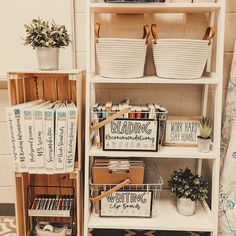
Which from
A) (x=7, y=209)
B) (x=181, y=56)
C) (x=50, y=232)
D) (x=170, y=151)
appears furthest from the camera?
(x=7, y=209)

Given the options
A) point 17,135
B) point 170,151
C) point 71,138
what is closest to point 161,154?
point 170,151

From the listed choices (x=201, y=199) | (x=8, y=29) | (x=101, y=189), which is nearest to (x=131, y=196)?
(x=101, y=189)

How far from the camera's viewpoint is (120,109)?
1.24 metres

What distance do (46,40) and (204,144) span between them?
2.76 ft

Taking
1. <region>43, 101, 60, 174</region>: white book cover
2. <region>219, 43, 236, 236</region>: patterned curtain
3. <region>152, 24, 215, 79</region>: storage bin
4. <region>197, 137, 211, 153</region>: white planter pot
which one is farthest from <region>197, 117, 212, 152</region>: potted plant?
<region>43, 101, 60, 174</region>: white book cover

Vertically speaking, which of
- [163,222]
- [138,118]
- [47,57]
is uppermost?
[47,57]

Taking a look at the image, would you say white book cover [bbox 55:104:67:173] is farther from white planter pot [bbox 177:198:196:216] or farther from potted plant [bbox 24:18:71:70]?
white planter pot [bbox 177:198:196:216]

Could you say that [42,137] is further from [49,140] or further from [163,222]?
[163,222]

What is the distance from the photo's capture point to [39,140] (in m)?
1.22

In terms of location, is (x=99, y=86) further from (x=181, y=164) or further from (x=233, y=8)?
(x=233, y=8)

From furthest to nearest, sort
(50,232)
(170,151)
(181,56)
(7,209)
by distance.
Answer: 1. (7,209)
2. (50,232)
3. (170,151)
4. (181,56)

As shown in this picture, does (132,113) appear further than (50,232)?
No

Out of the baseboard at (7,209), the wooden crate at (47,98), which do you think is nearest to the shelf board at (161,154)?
the wooden crate at (47,98)

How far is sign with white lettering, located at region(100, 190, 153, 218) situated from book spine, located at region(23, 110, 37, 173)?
36cm
